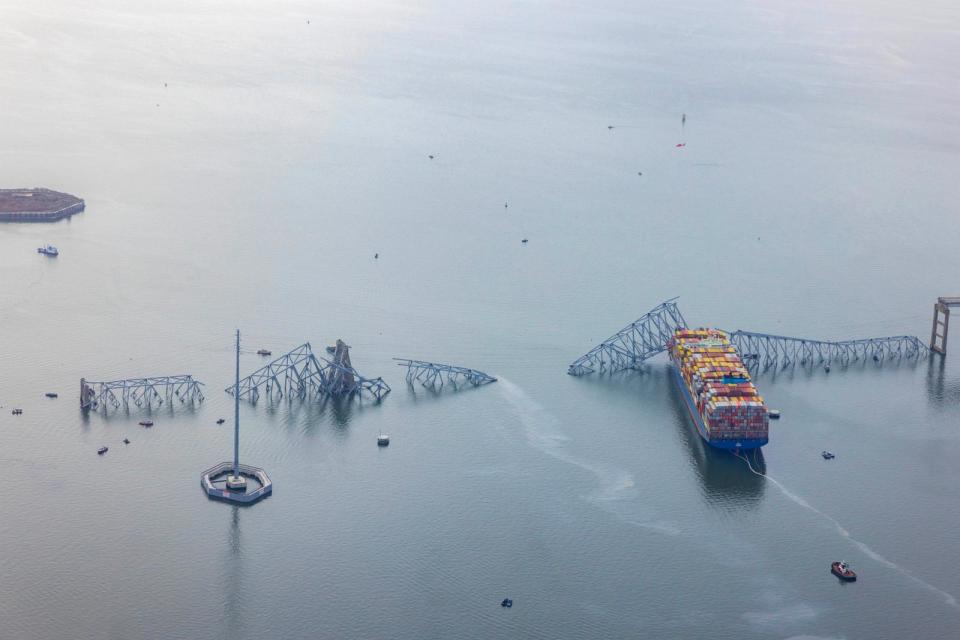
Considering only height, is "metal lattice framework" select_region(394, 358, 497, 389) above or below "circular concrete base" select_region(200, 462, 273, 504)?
above

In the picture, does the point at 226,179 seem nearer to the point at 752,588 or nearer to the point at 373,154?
the point at 373,154

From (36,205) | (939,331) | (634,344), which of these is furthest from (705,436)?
(36,205)

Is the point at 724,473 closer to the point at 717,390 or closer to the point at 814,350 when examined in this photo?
the point at 717,390

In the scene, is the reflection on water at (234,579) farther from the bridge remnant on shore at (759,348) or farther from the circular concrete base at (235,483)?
the bridge remnant on shore at (759,348)

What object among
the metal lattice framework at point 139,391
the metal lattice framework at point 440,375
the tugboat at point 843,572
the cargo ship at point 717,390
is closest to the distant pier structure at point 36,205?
the metal lattice framework at point 139,391

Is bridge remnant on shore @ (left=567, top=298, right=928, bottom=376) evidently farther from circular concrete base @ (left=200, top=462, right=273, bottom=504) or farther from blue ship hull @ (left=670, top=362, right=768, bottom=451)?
circular concrete base @ (left=200, top=462, right=273, bottom=504)

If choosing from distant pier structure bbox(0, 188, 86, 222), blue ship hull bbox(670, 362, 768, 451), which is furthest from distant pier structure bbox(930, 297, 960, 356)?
distant pier structure bbox(0, 188, 86, 222)
